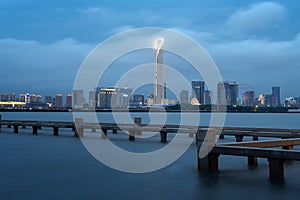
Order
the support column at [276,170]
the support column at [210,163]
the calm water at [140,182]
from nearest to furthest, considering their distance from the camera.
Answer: the calm water at [140,182] < the support column at [276,170] < the support column at [210,163]

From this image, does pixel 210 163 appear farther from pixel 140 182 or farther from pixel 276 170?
pixel 140 182

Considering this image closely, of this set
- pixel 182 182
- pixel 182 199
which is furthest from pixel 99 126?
pixel 182 199

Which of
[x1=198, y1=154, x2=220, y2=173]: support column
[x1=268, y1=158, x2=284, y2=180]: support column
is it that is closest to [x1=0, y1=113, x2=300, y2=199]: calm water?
[x1=268, y1=158, x2=284, y2=180]: support column

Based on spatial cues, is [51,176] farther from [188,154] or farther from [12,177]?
[188,154]

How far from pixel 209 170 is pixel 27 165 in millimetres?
6910

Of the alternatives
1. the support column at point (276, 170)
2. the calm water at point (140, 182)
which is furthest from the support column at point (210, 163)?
the support column at point (276, 170)

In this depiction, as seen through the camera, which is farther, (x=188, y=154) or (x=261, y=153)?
(x=188, y=154)

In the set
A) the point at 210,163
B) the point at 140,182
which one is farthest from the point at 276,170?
the point at 140,182

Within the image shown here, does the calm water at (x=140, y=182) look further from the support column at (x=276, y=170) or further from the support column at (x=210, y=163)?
the support column at (x=210, y=163)

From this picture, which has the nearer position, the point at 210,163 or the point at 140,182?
the point at 140,182

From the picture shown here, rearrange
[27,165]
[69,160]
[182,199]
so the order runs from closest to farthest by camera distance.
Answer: [182,199] → [27,165] → [69,160]

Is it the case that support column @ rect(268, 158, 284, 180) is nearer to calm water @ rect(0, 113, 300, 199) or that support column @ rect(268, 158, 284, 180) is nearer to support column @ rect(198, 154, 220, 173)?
calm water @ rect(0, 113, 300, 199)

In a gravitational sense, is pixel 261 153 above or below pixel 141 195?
above

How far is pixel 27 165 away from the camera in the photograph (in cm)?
1459
